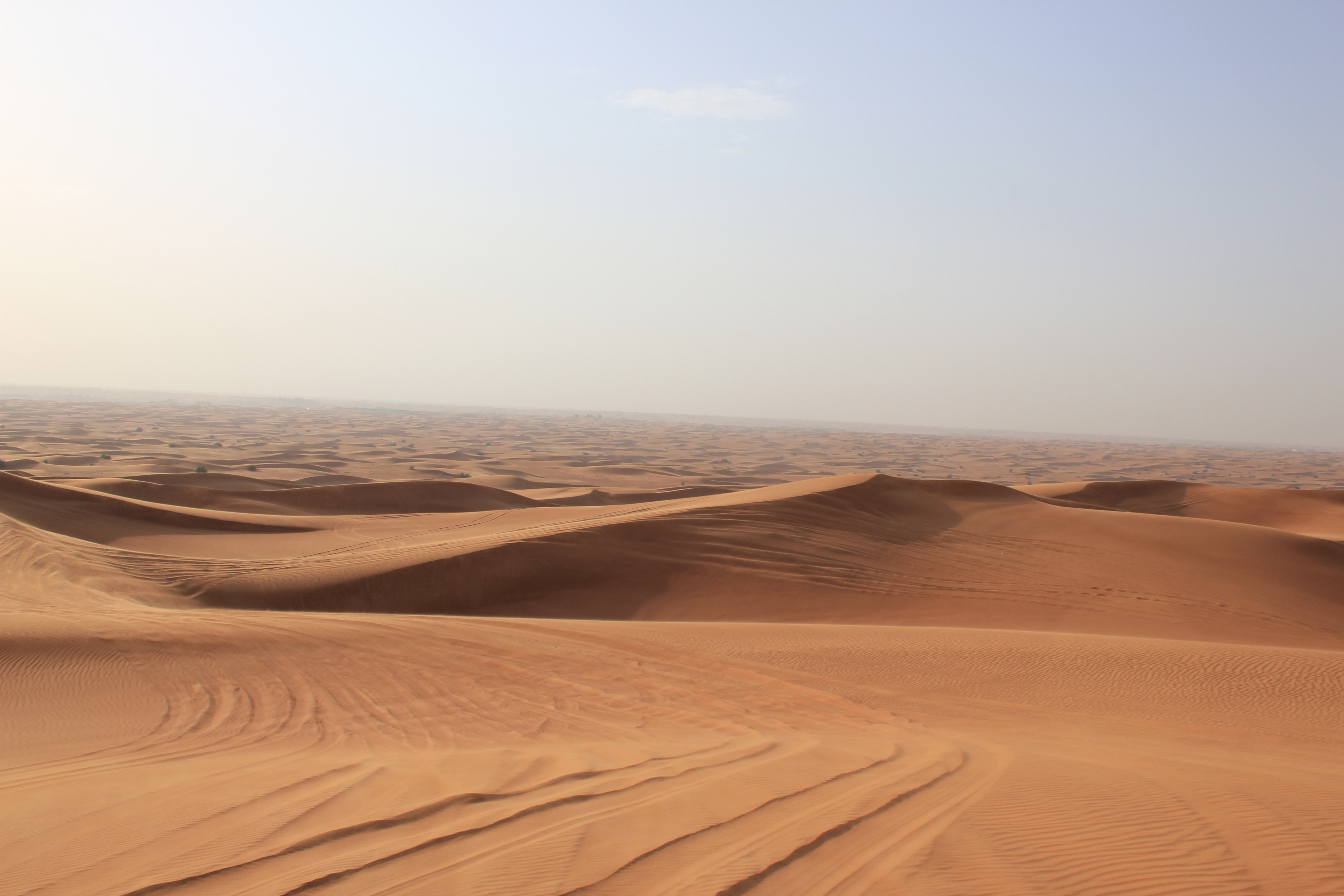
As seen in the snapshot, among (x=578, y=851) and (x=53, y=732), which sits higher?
(x=578, y=851)

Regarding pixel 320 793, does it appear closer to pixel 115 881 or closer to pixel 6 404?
pixel 115 881

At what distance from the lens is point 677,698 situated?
8.34 meters

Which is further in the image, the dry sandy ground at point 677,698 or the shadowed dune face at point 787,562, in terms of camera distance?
the shadowed dune face at point 787,562

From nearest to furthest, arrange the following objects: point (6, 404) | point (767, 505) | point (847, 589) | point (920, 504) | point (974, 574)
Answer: point (847, 589) → point (974, 574) → point (767, 505) → point (920, 504) → point (6, 404)

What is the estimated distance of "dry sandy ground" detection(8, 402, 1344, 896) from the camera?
408 cm

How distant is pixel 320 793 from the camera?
4.83m

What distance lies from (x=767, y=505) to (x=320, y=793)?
49.6 ft

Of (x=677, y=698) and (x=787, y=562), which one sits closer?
(x=677, y=698)

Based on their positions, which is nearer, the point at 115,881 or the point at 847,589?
the point at 115,881

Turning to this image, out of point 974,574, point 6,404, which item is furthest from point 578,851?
point 6,404

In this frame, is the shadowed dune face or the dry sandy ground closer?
the dry sandy ground

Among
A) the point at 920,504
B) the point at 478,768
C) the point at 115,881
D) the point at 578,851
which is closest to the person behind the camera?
the point at 115,881

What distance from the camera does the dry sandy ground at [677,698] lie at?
4.08 metres

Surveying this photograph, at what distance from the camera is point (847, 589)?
50.3 feet
